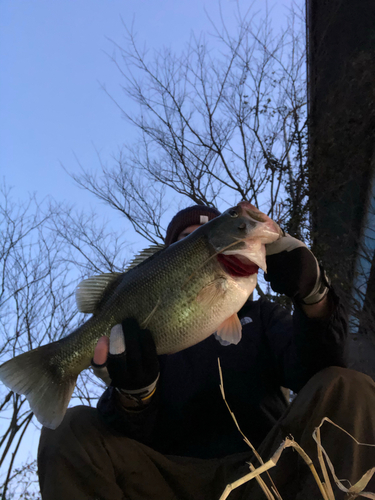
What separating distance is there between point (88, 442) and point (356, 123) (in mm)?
7983

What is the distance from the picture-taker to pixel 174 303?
217 centimetres

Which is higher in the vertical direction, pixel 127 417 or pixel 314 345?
pixel 127 417

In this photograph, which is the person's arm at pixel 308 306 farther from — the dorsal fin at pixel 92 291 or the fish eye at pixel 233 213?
the dorsal fin at pixel 92 291

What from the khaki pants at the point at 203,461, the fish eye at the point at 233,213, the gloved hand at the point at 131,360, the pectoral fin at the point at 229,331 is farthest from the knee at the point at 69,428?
the fish eye at the point at 233,213

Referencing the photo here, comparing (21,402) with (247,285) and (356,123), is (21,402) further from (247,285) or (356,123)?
(356,123)

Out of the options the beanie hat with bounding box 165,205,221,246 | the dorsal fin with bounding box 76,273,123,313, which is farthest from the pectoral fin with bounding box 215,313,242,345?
the beanie hat with bounding box 165,205,221,246

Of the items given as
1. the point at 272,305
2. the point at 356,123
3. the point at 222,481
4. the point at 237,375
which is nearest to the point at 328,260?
the point at 356,123

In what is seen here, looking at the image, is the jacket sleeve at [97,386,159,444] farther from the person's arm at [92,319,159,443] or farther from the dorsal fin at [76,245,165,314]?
the dorsal fin at [76,245,165,314]

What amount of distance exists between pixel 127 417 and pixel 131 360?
0.42 metres

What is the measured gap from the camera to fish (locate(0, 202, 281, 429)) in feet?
6.98

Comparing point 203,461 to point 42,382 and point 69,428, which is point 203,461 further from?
point 42,382

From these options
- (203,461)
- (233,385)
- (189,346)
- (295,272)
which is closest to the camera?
(295,272)

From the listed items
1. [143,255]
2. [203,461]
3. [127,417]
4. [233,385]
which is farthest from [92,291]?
[203,461]

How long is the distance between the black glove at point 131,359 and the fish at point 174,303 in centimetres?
6
